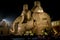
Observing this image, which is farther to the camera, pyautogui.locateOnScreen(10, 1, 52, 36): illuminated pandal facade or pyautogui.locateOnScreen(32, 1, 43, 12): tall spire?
pyautogui.locateOnScreen(32, 1, 43, 12): tall spire

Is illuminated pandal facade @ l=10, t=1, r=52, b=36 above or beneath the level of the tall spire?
beneath

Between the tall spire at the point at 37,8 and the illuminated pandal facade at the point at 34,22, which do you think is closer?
the illuminated pandal facade at the point at 34,22

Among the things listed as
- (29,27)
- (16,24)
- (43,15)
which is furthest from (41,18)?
(16,24)

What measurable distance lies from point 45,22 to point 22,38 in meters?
0.66

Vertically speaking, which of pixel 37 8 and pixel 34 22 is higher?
pixel 37 8

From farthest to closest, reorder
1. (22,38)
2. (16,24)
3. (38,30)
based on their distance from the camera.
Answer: (16,24) → (38,30) → (22,38)

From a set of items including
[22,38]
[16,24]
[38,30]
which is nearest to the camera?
[22,38]

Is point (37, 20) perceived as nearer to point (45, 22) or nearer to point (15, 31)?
point (45, 22)

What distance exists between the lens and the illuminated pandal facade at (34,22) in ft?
8.50

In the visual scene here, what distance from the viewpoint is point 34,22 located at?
2650 millimetres

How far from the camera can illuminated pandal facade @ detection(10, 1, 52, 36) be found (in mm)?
2590

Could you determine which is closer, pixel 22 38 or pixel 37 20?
pixel 22 38

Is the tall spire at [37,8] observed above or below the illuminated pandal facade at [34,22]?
above

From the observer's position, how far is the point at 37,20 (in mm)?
2637
